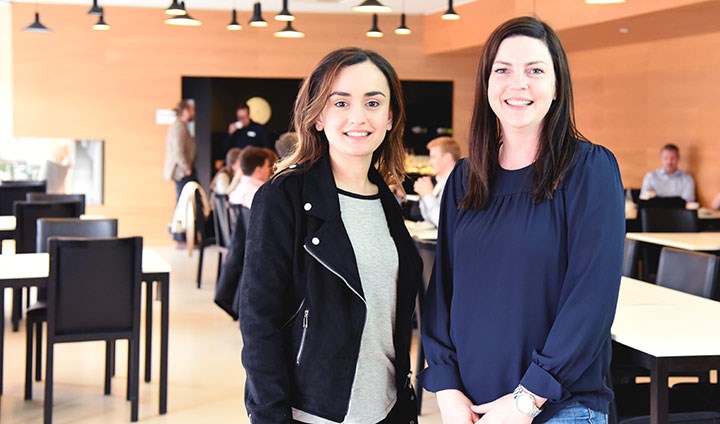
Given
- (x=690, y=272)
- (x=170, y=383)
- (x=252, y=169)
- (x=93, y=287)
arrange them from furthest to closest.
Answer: (x=252, y=169)
(x=170, y=383)
(x=93, y=287)
(x=690, y=272)

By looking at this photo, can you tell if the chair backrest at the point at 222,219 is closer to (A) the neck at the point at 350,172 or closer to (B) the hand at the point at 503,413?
(A) the neck at the point at 350,172

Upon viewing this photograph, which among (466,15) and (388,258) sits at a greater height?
(466,15)

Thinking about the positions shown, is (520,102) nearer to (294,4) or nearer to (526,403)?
(526,403)

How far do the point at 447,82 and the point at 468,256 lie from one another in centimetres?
1257

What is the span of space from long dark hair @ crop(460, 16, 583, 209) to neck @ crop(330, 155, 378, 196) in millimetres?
258

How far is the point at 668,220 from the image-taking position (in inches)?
319

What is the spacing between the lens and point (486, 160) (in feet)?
7.77

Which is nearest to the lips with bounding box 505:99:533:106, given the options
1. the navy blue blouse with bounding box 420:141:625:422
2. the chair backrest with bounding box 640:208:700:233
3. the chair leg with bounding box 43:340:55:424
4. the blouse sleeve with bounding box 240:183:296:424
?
the navy blue blouse with bounding box 420:141:625:422

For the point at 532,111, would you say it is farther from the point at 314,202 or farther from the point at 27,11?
the point at 27,11

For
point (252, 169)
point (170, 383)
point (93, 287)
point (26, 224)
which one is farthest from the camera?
point (252, 169)

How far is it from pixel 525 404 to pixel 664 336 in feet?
4.49

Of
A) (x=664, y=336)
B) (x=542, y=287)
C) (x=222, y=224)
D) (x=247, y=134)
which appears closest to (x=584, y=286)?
(x=542, y=287)

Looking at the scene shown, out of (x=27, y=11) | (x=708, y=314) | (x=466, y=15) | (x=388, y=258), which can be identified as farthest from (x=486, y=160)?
(x=27, y=11)

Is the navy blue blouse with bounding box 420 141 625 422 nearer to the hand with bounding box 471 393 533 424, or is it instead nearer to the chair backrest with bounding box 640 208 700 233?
the hand with bounding box 471 393 533 424
